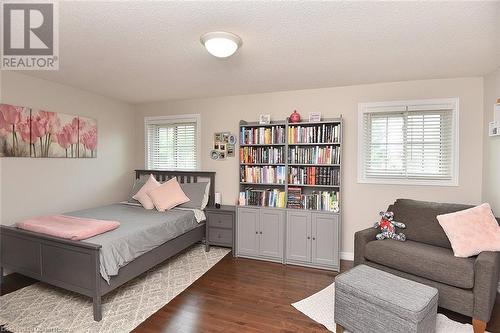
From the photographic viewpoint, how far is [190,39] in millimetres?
2289

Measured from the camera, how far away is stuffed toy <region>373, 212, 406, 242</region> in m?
2.89

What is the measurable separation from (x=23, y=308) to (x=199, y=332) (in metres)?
1.71

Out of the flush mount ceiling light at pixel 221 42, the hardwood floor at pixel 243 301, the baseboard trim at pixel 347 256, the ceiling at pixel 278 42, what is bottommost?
the hardwood floor at pixel 243 301

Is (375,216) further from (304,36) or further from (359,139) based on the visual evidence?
(304,36)

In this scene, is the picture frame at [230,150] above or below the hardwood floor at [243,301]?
above

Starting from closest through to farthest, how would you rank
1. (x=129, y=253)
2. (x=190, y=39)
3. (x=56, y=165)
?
1. (x=190, y=39)
2. (x=129, y=253)
3. (x=56, y=165)

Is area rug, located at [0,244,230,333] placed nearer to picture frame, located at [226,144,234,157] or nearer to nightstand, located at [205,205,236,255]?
nightstand, located at [205,205,236,255]

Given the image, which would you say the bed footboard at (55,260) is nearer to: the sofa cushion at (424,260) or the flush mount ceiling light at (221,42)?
the flush mount ceiling light at (221,42)

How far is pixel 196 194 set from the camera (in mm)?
4102

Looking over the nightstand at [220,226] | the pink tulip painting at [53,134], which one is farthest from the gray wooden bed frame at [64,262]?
the pink tulip painting at [53,134]

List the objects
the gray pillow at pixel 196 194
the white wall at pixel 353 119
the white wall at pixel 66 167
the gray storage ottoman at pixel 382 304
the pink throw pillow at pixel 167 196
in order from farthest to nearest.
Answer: the gray pillow at pixel 196 194 < the pink throw pillow at pixel 167 196 < the white wall at pixel 353 119 < the white wall at pixel 66 167 < the gray storage ottoman at pixel 382 304

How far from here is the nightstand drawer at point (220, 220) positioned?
3869 millimetres

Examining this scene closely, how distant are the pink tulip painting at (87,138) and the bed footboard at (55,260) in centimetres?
152

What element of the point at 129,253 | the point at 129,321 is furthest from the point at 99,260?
the point at 129,321
